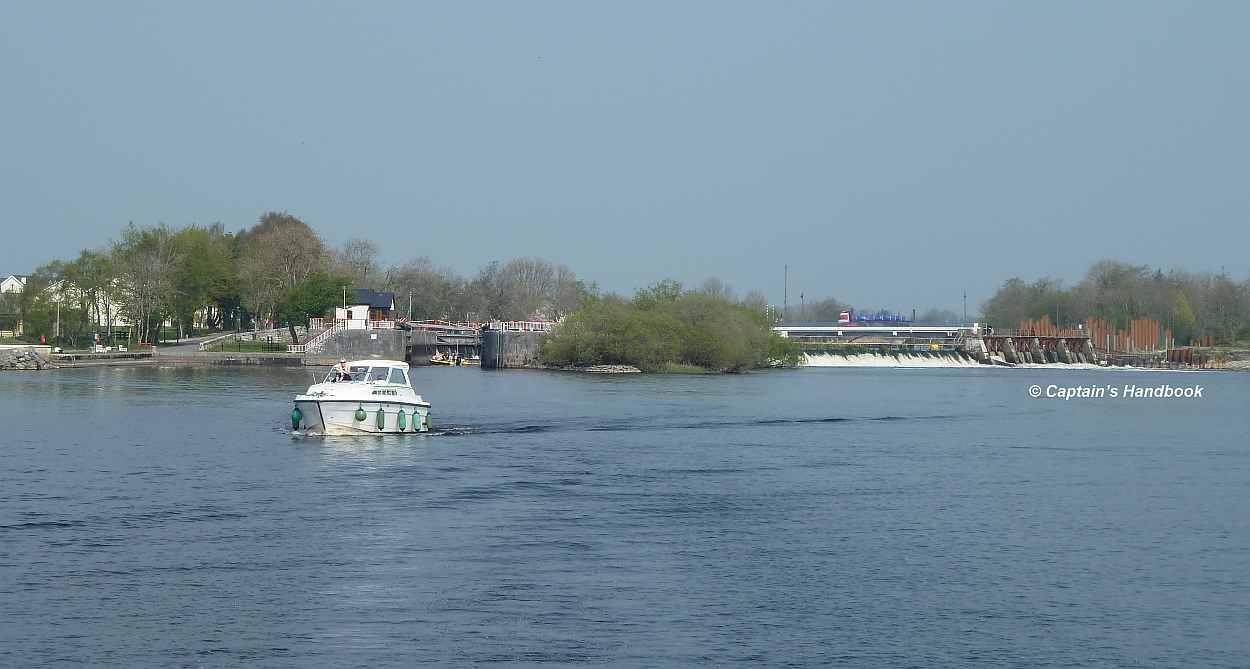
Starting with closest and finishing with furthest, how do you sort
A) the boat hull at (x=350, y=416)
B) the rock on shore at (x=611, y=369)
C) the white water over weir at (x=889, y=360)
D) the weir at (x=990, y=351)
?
the boat hull at (x=350, y=416) < the rock on shore at (x=611, y=369) < the white water over weir at (x=889, y=360) < the weir at (x=990, y=351)

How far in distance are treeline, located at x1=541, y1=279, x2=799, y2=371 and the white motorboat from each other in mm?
74983

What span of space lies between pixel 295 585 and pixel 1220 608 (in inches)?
682

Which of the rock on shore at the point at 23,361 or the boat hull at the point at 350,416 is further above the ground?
the rock on shore at the point at 23,361

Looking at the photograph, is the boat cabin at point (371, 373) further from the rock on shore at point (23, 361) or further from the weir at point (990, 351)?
the weir at point (990, 351)

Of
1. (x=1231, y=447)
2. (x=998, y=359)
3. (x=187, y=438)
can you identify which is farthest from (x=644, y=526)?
(x=998, y=359)

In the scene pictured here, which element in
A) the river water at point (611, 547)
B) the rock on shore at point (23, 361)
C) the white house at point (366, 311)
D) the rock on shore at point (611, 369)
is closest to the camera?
the river water at point (611, 547)

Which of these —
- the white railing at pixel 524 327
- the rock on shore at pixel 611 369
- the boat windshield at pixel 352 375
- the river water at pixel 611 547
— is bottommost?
the river water at pixel 611 547

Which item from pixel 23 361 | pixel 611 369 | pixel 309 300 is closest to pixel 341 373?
pixel 23 361

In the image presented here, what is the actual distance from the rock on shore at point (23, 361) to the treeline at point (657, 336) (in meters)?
49.9

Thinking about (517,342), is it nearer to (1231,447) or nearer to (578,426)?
(578,426)

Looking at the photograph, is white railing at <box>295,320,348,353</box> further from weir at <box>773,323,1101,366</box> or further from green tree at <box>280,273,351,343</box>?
weir at <box>773,323,1101,366</box>

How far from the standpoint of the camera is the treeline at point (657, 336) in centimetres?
12662

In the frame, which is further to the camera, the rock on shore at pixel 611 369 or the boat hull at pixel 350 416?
the rock on shore at pixel 611 369

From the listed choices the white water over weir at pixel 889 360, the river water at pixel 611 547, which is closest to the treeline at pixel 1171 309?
the white water over weir at pixel 889 360
